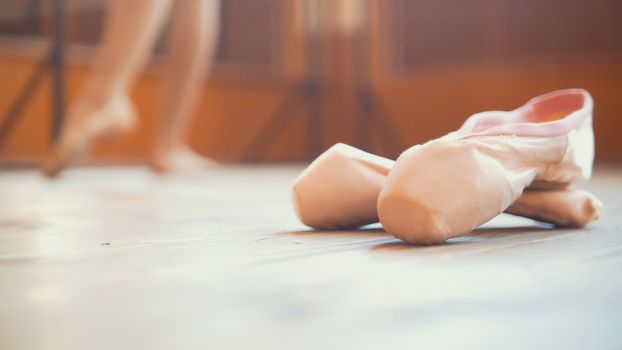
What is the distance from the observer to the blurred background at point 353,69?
10.9ft

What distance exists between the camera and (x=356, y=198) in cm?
77

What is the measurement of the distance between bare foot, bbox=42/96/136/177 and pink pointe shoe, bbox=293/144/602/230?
0.93 m

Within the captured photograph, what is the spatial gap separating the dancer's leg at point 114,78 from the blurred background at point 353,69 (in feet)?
4.86

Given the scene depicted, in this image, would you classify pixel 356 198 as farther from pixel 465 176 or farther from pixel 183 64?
pixel 183 64

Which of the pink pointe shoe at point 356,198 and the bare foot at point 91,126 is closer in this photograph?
the pink pointe shoe at point 356,198

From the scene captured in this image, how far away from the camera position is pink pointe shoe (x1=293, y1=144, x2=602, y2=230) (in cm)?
76

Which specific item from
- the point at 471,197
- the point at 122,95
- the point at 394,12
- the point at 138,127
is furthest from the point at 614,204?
the point at 394,12

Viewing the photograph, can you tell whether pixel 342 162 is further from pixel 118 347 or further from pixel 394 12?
pixel 394 12

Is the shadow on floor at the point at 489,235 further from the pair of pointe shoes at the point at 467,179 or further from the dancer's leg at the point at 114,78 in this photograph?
the dancer's leg at the point at 114,78

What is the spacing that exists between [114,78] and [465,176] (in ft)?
3.74

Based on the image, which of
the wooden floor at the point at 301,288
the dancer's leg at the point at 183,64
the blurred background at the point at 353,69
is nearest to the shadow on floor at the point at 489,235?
the wooden floor at the point at 301,288

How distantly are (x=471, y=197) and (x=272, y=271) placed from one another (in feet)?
0.61

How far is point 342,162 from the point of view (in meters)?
0.77

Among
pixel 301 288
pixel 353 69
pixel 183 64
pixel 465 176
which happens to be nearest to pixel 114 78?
pixel 183 64
